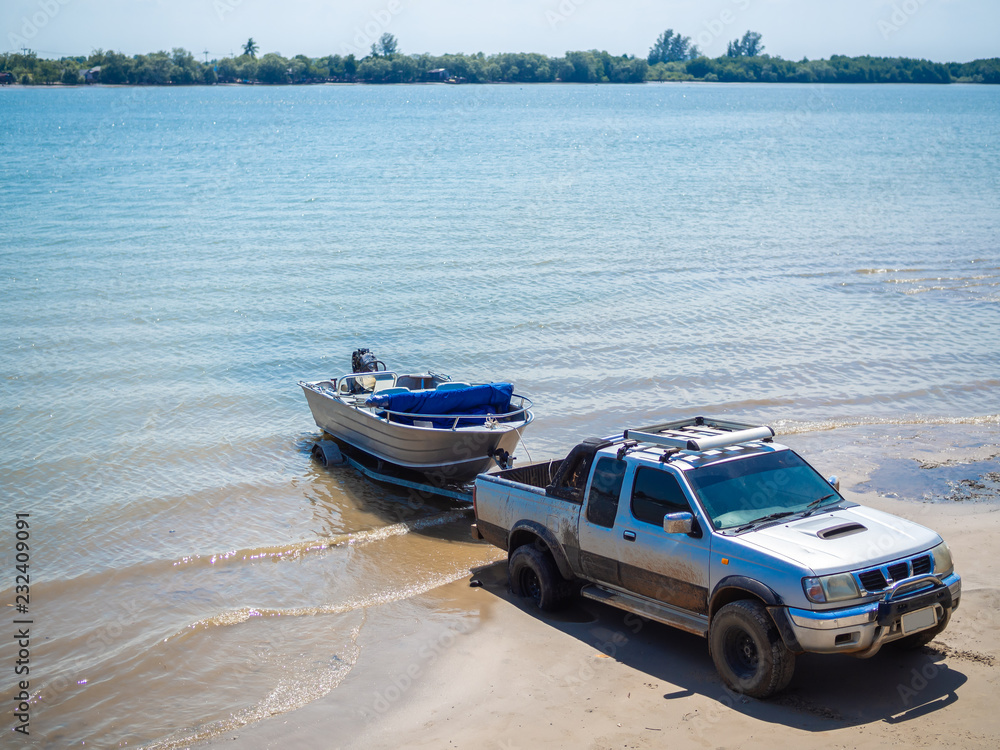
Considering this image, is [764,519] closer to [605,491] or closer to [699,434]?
[699,434]

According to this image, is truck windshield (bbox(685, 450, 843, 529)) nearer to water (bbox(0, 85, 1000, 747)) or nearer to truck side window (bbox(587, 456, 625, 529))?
truck side window (bbox(587, 456, 625, 529))

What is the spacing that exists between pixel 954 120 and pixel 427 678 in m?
129

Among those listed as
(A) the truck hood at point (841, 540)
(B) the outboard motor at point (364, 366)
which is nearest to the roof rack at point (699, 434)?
(A) the truck hood at point (841, 540)

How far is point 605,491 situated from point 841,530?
2115mm

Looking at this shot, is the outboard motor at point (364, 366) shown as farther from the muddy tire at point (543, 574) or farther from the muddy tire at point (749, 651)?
the muddy tire at point (749, 651)

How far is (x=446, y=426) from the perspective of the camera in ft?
44.1

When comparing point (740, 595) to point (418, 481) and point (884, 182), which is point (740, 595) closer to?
point (418, 481)

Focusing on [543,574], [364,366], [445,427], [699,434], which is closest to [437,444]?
[445,427]

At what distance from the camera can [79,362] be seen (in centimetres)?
1961

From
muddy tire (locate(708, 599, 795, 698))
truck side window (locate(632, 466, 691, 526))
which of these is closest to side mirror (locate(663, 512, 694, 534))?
truck side window (locate(632, 466, 691, 526))

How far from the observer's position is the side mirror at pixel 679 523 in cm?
727

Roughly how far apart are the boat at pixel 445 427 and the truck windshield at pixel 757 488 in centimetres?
555

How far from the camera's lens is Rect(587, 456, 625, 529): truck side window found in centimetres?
818

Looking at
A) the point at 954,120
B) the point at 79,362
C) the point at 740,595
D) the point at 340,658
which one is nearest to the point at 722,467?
the point at 740,595
